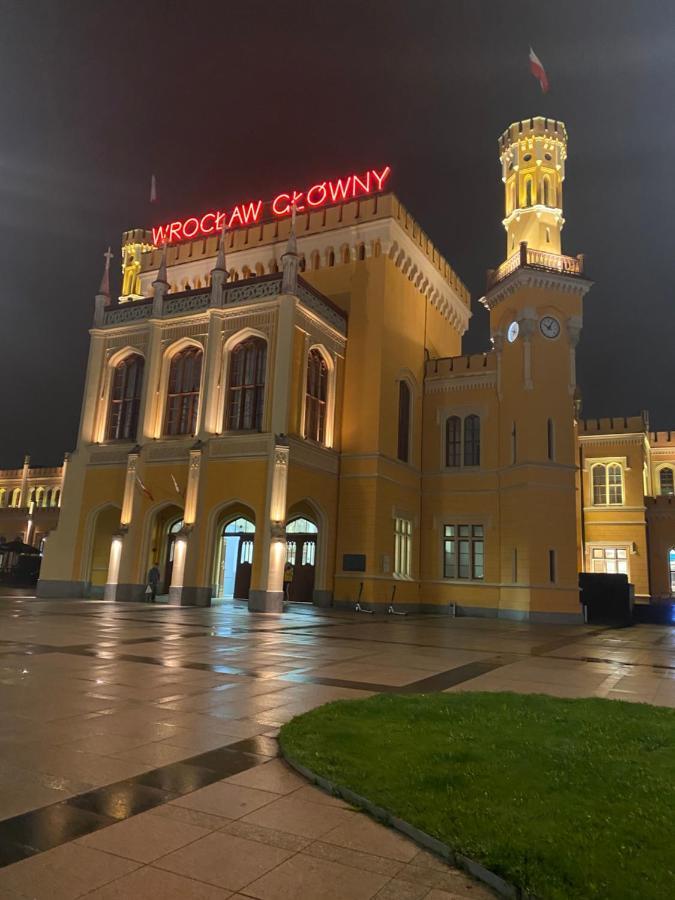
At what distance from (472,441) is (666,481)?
71.7 ft

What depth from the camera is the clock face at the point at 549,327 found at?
3203 centimetres

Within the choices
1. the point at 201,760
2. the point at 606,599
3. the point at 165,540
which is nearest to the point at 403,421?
the point at 606,599

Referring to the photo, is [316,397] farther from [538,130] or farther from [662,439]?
[662,439]

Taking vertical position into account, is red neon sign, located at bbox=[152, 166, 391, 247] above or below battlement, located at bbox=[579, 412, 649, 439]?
above

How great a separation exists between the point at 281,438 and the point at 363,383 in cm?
673

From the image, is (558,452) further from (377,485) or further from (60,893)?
(60,893)

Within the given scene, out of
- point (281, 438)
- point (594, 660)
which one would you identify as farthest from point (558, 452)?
point (594, 660)

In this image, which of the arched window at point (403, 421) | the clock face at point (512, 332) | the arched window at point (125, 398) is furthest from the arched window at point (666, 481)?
the arched window at point (125, 398)

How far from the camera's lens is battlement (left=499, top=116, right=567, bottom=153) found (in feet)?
123

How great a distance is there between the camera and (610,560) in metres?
42.9

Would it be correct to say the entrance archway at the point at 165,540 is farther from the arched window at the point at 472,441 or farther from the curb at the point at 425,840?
the curb at the point at 425,840

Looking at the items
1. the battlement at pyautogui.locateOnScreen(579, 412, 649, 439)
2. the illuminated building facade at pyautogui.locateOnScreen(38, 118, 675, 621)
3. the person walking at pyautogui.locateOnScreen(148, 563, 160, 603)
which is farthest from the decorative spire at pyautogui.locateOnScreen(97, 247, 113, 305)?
the battlement at pyautogui.locateOnScreen(579, 412, 649, 439)

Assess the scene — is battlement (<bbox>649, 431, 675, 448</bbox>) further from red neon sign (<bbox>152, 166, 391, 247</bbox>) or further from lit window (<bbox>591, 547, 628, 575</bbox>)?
red neon sign (<bbox>152, 166, 391, 247</bbox>)

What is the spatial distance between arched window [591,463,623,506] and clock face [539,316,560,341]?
15945 millimetres
